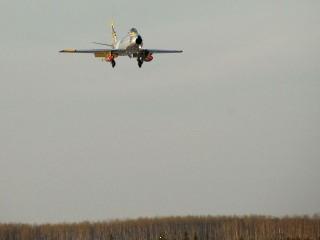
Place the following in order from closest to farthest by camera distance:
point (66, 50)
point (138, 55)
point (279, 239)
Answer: point (138, 55) → point (66, 50) → point (279, 239)

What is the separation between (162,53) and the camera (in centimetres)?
10862

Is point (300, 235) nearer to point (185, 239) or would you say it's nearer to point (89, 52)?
point (185, 239)

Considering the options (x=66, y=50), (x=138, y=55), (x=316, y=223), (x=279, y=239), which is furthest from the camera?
(x=279, y=239)

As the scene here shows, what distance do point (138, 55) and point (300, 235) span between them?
101 meters

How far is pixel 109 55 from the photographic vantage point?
10594cm

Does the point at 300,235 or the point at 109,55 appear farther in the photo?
the point at 300,235

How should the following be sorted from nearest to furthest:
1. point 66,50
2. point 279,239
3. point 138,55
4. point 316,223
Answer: point 138,55 < point 66,50 < point 316,223 < point 279,239

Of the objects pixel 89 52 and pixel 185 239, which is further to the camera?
pixel 185 239

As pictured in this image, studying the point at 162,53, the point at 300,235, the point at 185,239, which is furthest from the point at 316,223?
the point at 162,53

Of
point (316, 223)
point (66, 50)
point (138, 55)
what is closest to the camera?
point (138, 55)

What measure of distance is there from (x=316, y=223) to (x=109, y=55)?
300 feet

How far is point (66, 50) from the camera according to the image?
107562 millimetres

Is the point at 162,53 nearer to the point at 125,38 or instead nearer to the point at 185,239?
the point at 125,38

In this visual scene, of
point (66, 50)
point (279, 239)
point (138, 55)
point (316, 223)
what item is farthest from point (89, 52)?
point (279, 239)
